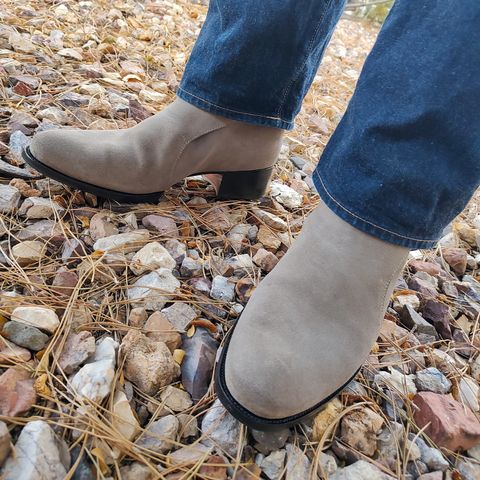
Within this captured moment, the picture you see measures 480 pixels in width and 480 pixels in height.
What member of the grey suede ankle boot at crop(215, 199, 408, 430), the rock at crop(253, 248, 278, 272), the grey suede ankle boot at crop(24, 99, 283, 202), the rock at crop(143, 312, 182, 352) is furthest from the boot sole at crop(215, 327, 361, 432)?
the grey suede ankle boot at crop(24, 99, 283, 202)

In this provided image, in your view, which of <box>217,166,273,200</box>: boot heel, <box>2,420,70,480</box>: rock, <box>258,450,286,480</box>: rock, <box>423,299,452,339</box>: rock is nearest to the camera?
<box>2,420,70,480</box>: rock

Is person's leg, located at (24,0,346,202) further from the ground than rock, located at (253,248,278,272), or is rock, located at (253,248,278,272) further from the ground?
person's leg, located at (24,0,346,202)

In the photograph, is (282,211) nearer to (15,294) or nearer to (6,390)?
(15,294)

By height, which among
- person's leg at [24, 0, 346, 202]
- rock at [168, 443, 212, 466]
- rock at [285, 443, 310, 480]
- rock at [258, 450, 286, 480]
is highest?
person's leg at [24, 0, 346, 202]

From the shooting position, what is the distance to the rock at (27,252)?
0.79 metres

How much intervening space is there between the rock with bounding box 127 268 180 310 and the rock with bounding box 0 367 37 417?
0.75 ft

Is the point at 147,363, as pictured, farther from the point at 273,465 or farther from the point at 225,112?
the point at 225,112

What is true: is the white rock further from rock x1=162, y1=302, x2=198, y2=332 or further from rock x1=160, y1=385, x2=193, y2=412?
rock x1=160, y1=385, x2=193, y2=412

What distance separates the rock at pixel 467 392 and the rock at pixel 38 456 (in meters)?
0.66

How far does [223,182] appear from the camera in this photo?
3.55 feet

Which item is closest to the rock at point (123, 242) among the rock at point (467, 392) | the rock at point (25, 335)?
the rock at point (25, 335)

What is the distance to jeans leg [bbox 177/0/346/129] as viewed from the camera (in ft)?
2.58

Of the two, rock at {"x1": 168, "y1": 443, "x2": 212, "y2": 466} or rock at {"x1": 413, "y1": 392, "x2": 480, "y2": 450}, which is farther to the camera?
rock at {"x1": 413, "y1": 392, "x2": 480, "y2": 450}

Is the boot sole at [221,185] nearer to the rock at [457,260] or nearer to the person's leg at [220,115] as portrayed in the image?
the person's leg at [220,115]
